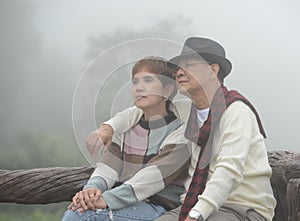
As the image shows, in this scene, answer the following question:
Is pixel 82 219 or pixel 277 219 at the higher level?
pixel 82 219

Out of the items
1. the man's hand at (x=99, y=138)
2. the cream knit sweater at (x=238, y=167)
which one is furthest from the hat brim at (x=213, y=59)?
the man's hand at (x=99, y=138)

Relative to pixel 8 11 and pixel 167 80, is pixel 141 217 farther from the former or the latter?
pixel 8 11

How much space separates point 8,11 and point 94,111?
4.47ft

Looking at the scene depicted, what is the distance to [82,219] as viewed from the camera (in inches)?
43.5

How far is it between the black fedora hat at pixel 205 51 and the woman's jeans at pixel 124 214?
12.8 inches

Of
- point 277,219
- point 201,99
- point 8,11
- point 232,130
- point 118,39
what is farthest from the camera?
point 8,11

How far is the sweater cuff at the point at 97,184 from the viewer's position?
1.21 metres

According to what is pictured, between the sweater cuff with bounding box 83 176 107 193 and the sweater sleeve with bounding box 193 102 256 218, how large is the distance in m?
0.27

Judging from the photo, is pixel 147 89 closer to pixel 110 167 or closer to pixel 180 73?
pixel 180 73

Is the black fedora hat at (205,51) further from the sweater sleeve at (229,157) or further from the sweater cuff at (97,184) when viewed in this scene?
the sweater cuff at (97,184)

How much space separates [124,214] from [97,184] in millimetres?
108

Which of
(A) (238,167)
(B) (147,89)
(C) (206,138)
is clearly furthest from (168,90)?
(A) (238,167)

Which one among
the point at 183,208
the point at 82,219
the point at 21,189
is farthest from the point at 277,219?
the point at 21,189

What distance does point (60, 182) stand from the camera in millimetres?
1439
